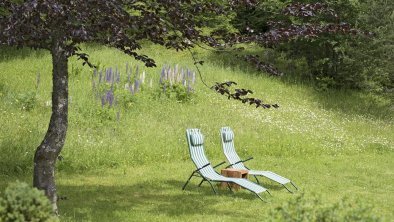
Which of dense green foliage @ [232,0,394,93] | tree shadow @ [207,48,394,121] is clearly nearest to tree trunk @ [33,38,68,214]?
tree shadow @ [207,48,394,121]

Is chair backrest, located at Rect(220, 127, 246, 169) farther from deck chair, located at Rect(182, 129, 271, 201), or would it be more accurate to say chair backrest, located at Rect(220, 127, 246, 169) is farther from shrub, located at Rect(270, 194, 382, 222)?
shrub, located at Rect(270, 194, 382, 222)

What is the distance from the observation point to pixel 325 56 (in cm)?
2541

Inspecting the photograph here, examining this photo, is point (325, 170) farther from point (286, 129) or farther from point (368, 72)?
point (368, 72)

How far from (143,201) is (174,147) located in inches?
163

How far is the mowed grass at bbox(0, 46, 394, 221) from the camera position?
9203 mm

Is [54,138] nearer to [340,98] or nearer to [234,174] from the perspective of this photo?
[234,174]

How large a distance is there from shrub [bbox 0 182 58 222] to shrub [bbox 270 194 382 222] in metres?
2.00

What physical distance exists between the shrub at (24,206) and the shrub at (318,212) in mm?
1997

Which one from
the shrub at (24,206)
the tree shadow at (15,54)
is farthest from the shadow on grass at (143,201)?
the tree shadow at (15,54)

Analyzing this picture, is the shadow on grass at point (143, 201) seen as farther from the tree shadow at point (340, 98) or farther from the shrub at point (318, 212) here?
the tree shadow at point (340, 98)

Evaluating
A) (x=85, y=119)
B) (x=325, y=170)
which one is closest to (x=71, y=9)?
(x=85, y=119)

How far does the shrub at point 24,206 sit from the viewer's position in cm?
481

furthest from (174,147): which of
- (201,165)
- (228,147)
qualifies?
(201,165)

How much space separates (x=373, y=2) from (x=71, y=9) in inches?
726
